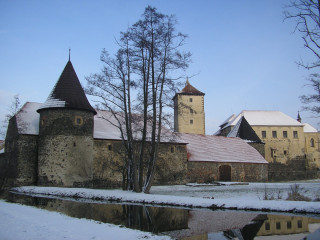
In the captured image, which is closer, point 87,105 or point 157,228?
point 157,228

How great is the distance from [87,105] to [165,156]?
793cm

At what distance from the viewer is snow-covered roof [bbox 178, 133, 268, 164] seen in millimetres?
28900

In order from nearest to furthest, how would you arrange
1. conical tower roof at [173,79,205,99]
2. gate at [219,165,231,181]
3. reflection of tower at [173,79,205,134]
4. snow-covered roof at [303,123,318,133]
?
gate at [219,165,231,181]
reflection of tower at [173,79,205,134]
conical tower roof at [173,79,205,99]
snow-covered roof at [303,123,318,133]

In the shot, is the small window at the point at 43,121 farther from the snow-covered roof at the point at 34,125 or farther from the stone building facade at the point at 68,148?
the snow-covered roof at the point at 34,125

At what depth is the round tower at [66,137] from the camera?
20938 mm

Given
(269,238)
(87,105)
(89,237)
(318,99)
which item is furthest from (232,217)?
(87,105)

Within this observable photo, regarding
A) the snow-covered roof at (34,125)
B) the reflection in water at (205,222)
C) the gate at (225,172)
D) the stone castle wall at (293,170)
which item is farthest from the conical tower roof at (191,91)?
the reflection in water at (205,222)

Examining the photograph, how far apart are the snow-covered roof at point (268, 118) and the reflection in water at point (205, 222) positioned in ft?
120

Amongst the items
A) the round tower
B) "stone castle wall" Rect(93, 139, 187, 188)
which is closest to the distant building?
"stone castle wall" Rect(93, 139, 187, 188)

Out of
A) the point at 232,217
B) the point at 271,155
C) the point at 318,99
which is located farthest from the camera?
the point at 271,155

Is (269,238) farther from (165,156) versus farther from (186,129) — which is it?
(186,129)

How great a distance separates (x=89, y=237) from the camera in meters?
6.99

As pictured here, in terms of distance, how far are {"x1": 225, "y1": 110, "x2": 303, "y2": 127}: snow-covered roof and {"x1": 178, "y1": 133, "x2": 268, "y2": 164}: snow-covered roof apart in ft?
45.4

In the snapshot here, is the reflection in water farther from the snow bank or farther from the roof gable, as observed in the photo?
the roof gable
